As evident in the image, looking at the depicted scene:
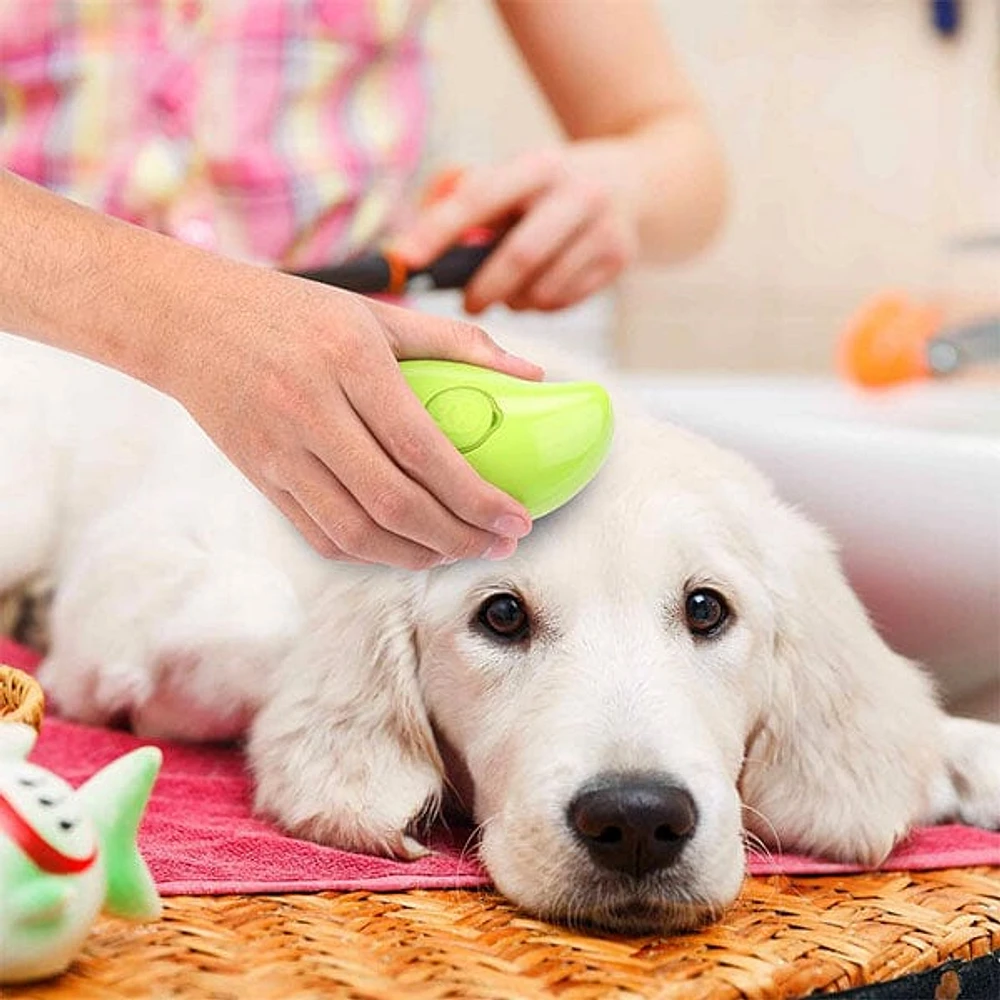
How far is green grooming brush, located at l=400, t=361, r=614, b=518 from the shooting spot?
0.97 m

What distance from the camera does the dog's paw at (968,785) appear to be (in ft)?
4.23

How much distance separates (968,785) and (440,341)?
625 mm

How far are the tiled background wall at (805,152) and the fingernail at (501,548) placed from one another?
193 cm

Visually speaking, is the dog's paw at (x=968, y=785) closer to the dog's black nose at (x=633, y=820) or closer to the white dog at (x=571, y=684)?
the white dog at (x=571, y=684)

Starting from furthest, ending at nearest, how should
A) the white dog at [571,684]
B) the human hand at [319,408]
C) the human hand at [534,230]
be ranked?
1. the human hand at [534,230]
2. the white dog at [571,684]
3. the human hand at [319,408]

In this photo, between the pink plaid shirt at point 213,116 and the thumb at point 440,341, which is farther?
the pink plaid shirt at point 213,116

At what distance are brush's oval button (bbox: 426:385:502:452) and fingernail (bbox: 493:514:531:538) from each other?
0.16ft

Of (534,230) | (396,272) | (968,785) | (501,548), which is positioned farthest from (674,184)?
(501,548)

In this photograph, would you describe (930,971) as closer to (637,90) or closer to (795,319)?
(637,90)

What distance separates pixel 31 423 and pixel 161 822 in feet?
2.01

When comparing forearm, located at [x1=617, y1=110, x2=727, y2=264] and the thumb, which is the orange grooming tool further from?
the thumb

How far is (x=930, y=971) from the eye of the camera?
3.24 feet

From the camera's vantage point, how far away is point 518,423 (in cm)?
98

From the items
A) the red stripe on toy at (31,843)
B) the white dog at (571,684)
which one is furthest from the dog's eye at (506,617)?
the red stripe on toy at (31,843)
